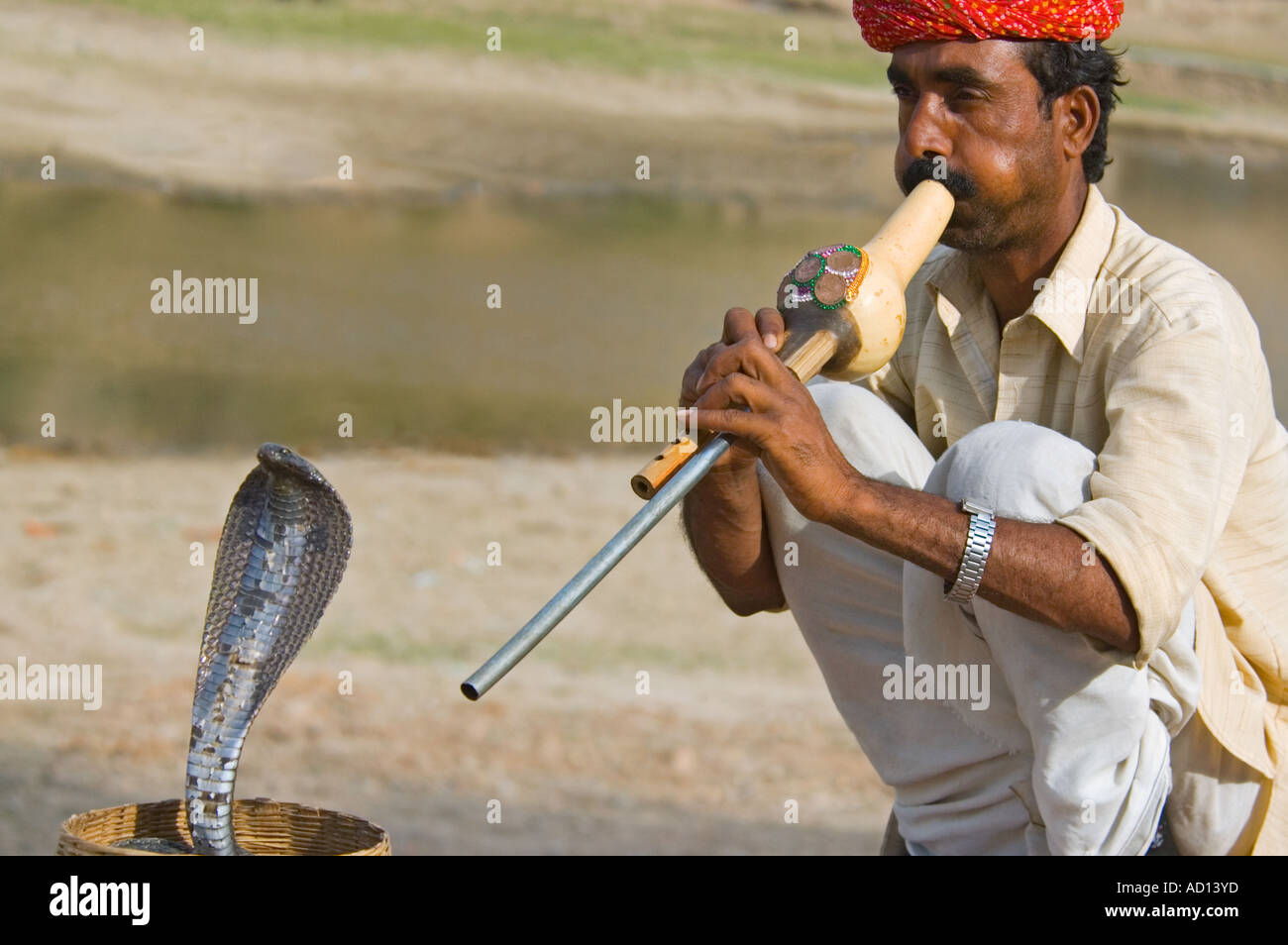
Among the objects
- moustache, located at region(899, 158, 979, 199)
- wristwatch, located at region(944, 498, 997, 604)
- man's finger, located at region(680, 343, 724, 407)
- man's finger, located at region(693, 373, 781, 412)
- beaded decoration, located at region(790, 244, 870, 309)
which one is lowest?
wristwatch, located at region(944, 498, 997, 604)

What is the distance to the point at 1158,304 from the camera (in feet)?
8.75

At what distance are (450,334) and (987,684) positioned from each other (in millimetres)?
7228

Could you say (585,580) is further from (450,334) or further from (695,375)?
(450,334)

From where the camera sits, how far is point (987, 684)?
8.64 ft

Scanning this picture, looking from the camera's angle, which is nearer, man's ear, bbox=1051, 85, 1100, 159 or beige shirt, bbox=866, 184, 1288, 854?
beige shirt, bbox=866, 184, 1288, 854

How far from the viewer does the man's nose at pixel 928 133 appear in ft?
8.99

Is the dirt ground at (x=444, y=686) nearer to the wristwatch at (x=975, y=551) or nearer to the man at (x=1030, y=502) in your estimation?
the man at (x=1030, y=502)

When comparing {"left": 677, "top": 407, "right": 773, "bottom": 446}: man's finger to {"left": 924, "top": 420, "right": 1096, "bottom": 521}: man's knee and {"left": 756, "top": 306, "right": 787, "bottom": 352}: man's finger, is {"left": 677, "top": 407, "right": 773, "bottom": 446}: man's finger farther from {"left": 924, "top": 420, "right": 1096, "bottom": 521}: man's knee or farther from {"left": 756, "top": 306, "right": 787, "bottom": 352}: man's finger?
{"left": 924, "top": 420, "right": 1096, "bottom": 521}: man's knee

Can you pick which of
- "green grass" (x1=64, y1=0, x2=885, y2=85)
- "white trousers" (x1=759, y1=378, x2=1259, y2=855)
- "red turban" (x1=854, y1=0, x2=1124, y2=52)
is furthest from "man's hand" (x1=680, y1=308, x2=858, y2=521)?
"green grass" (x1=64, y1=0, x2=885, y2=85)

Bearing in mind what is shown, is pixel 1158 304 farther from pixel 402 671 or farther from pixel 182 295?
pixel 182 295

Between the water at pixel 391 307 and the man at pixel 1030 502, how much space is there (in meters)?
5.45

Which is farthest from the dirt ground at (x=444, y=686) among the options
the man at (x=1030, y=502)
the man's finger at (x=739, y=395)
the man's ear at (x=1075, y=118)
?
the man's finger at (x=739, y=395)

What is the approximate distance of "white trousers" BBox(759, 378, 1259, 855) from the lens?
2492 mm

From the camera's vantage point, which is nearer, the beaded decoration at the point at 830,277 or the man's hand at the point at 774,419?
the man's hand at the point at 774,419
